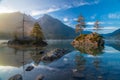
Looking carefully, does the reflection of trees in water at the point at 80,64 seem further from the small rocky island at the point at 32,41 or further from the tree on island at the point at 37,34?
the tree on island at the point at 37,34

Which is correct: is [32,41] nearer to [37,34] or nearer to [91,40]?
[37,34]

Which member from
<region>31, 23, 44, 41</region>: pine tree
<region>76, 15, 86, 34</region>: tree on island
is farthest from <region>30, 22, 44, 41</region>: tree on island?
<region>76, 15, 86, 34</region>: tree on island

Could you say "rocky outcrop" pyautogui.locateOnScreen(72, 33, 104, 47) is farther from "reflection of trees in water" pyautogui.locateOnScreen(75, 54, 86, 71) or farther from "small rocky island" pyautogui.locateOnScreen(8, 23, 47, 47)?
"reflection of trees in water" pyautogui.locateOnScreen(75, 54, 86, 71)

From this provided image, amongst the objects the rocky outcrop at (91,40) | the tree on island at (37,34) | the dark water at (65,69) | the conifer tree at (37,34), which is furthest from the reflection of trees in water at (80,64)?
the conifer tree at (37,34)

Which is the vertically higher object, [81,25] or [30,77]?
[81,25]

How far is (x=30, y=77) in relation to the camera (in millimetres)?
23750

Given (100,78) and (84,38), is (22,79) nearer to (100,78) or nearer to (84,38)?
(100,78)

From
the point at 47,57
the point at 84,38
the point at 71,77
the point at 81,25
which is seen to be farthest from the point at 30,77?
the point at 81,25

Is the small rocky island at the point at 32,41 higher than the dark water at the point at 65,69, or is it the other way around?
the small rocky island at the point at 32,41

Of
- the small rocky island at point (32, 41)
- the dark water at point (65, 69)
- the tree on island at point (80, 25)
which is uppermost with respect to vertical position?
the tree on island at point (80, 25)

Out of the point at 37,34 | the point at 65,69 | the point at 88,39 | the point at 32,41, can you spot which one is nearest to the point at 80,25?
the point at 88,39

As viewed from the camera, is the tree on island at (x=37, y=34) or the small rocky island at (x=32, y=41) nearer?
the small rocky island at (x=32, y=41)

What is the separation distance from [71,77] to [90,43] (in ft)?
250

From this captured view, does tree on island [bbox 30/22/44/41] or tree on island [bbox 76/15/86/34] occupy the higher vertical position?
tree on island [bbox 76/15/86/34]
